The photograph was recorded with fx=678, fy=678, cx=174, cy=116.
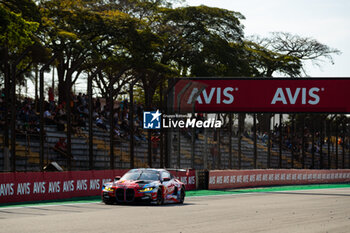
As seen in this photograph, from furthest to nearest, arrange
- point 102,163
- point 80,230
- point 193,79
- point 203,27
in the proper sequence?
point 203,27 → point 193,79 → point 102,163 → point 80,230

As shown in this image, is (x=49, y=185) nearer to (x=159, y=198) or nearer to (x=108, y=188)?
(x=108, y=188)

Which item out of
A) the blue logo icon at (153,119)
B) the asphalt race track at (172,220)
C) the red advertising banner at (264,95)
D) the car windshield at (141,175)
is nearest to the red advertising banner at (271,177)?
the blue logo icon at (153,119)

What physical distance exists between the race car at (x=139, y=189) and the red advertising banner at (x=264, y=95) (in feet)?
55.3

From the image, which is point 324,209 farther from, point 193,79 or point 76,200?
A: point 193,79

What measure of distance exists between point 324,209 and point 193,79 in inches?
816

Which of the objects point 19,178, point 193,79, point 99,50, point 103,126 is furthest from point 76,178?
point 99,50

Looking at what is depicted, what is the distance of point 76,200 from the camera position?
78.2 ft

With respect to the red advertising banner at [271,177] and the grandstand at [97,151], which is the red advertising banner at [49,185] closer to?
the grandstand at [97,151]

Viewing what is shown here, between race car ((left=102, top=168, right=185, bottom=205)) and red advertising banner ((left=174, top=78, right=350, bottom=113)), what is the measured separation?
16.8m

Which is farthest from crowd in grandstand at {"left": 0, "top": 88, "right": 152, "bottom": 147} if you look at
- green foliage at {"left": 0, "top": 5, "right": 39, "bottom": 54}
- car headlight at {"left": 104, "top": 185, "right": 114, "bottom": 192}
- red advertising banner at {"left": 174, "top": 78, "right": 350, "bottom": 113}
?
car headlight at {"left": 104, "top": 185, "right": 114, "bottom": 192}

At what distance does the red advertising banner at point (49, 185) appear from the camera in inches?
835

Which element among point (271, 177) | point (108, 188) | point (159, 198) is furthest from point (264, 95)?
point (108, 188)

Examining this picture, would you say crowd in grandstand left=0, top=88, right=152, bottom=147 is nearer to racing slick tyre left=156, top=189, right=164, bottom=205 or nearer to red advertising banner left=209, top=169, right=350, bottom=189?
red advertising banner left=209, top=169, right=350, bottom=189

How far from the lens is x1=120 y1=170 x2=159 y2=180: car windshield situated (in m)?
21.4
